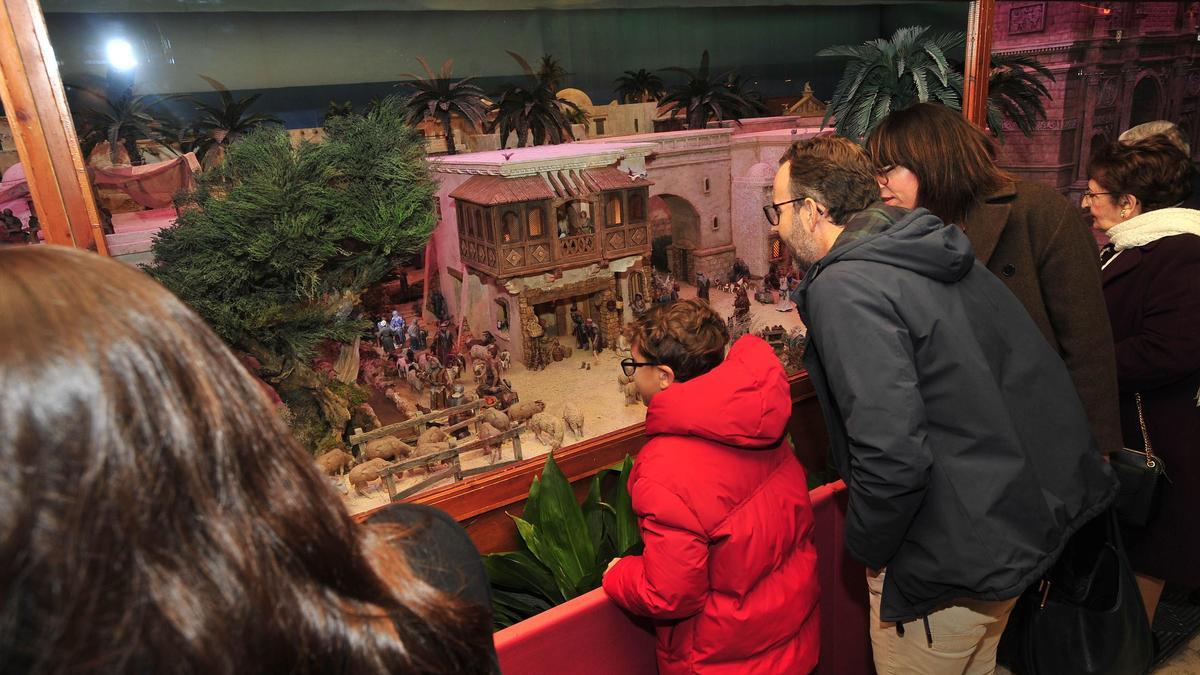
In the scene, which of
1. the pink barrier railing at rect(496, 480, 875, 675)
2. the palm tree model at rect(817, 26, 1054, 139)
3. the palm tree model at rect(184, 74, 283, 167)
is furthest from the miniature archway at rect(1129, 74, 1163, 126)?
the palm tree model at rect(184, 74, 283, 167)

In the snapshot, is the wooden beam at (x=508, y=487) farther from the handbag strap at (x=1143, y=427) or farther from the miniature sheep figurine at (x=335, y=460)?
the handbag strap at (x=1143, y=427)

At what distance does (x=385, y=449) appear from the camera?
2865mm

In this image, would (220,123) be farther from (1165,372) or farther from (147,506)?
(1165,372)

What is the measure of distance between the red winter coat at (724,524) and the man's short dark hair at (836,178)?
452mm

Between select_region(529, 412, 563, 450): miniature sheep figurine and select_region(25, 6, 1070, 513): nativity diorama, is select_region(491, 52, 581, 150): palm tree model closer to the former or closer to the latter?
select_region(25, 6, 1070, 513): nativity diorama

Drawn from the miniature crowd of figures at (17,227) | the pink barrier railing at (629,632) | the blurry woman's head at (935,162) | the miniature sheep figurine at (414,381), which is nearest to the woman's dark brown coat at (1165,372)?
the blurry woman's head at (935,162)

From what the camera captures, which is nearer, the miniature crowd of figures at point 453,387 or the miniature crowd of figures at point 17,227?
the miniature crowd of figures at point 17,227

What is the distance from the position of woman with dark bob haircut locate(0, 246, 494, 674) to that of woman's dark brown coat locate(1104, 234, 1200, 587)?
305 cm

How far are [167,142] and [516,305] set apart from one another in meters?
1.38

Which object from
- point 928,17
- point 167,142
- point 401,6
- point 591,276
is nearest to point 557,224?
point 591,276

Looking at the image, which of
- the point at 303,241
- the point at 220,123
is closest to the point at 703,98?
the point at 303,241

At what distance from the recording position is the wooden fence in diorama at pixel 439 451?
9.31 ft

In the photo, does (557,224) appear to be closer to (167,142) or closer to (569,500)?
(569,500)

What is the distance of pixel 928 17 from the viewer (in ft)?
12.6
